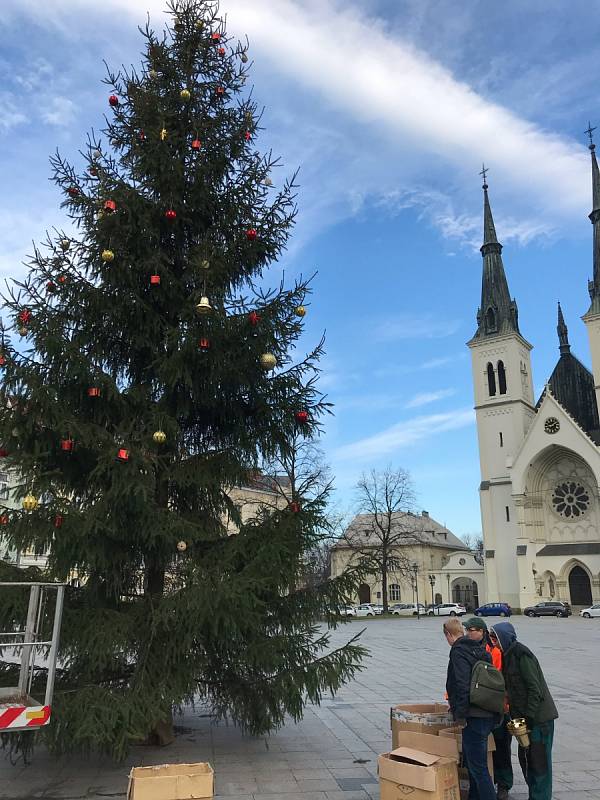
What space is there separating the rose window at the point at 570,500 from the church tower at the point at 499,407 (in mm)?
3480

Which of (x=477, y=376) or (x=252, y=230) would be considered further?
(x=477, y=376)

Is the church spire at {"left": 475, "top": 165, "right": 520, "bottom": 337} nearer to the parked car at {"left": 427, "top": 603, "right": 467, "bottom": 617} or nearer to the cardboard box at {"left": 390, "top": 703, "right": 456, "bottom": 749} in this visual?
the parked car at {"left": 427, "top": 603, "right": 467, "bottom": 617}

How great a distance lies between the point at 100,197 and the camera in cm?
799

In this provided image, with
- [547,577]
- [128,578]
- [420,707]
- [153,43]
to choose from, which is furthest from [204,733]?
[547,577]

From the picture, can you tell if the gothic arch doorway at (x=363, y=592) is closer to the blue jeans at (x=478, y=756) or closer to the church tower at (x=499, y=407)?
the blue jeans at (x=478, y=756)

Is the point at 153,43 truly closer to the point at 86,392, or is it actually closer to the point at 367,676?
the point at 86,392

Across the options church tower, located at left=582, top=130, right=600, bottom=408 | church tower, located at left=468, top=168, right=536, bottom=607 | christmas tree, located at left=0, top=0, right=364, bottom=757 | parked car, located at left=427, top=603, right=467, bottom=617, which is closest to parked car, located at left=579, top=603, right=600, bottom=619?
church tower, located at left=468, top=168, right=536, bottom=607

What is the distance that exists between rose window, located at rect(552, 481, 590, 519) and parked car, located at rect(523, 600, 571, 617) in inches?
307

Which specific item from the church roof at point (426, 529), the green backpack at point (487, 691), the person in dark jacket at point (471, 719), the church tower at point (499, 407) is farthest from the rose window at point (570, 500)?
the green backpack at point (487, 691)

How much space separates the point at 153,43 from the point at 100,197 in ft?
8.43

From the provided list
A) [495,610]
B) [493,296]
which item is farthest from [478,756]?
[493,296]

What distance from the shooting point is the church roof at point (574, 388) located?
5834 cm

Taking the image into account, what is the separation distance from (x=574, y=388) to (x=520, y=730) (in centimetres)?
5928

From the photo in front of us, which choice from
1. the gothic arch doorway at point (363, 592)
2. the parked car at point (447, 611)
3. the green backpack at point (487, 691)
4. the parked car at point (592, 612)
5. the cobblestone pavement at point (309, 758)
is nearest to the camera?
the green backpack at point (487, 691)
